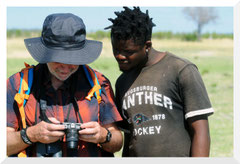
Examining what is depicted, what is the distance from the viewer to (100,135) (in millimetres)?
3199

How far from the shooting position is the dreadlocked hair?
132 inches

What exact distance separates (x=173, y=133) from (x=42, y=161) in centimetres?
110

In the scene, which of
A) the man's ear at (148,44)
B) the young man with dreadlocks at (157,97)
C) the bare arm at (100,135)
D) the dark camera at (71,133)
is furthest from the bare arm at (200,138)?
the dark camera at (71,133)

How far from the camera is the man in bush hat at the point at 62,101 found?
313 centimetres

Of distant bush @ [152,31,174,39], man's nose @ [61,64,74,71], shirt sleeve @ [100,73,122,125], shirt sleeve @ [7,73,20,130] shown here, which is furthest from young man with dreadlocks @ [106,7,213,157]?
distant bush @ [152,31,174,39]

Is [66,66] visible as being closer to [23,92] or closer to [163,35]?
[23,92]

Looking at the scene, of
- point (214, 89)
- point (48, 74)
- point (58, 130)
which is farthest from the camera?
point (214, 89)

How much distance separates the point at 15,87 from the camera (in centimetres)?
323

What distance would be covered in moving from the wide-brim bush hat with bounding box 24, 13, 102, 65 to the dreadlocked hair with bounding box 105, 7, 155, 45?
292 millimetres

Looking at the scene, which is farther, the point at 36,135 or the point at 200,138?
the point at 200,138

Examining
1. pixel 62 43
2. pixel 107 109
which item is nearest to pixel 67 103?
pixel 107 109

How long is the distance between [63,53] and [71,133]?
0.62 metres
